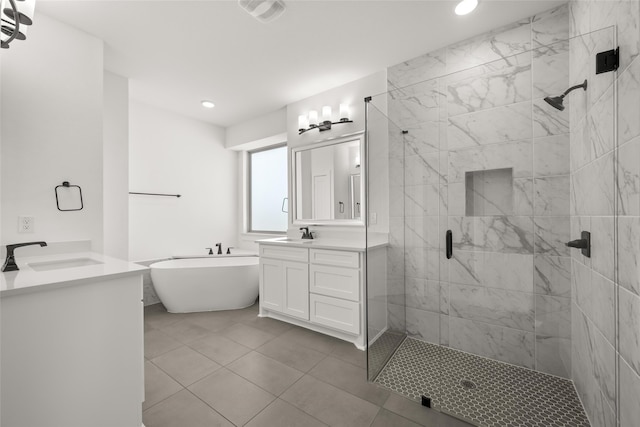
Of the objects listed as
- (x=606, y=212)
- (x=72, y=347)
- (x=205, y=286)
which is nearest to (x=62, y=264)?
(x=72, y=347)

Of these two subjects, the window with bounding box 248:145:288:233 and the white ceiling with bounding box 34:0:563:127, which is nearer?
the white ceiling with bounding box 34:0:563:127

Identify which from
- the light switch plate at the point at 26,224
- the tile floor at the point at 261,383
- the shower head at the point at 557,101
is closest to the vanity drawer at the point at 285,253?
the tile floor at the point at 261,383

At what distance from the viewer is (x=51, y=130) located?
6.23 feet

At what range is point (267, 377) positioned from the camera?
1.85 meters

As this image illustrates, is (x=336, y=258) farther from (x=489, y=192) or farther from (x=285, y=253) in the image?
(x=489, y=192)

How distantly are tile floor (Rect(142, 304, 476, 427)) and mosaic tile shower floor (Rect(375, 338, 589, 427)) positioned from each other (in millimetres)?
93

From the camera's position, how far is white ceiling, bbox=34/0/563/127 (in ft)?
6.10

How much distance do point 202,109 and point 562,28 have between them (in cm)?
374

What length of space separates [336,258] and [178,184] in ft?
8.91

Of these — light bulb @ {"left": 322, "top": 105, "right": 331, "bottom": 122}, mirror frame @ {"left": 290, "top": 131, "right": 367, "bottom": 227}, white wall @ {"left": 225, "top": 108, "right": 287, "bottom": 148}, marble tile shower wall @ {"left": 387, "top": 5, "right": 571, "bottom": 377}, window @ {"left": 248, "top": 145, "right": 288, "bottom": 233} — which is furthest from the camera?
window @ {"left": 248, "top": 145, "right": 288, "bottom": 233}

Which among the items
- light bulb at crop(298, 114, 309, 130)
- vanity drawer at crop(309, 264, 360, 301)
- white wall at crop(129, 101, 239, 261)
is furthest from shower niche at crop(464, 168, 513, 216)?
white wall at crop(129, 101, 239, 261)

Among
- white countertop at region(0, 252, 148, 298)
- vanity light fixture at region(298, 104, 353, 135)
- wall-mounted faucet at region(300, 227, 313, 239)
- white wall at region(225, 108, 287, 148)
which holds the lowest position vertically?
white countertop at region(0, 252, 148, 298)

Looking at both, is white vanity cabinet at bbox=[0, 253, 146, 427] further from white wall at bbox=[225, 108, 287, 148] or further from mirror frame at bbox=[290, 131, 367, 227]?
white wall at bbox=[225, 108, 287, 148]

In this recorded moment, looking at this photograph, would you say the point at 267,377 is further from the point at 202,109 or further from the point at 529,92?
the point at 202,109
